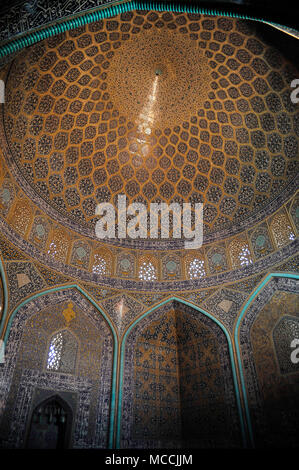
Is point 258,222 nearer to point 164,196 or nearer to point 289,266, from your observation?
point 289,266

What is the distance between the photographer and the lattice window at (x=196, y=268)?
1183cm

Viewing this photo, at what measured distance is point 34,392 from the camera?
8.68 metres

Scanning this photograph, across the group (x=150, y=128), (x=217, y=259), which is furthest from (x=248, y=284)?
(x=150, y=128)

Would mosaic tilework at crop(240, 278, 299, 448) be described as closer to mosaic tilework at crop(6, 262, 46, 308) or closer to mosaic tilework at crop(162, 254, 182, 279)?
mosaic tilework at crop(162, 254, 182, 279)

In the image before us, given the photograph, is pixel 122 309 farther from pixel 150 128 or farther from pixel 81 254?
pixel 150 128

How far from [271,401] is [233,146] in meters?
8.17

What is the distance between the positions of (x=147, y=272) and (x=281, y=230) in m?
4.76

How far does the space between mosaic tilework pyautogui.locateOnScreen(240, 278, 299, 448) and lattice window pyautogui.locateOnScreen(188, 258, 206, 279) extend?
2239 millimetres

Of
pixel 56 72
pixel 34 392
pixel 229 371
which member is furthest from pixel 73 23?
pixel 229 371

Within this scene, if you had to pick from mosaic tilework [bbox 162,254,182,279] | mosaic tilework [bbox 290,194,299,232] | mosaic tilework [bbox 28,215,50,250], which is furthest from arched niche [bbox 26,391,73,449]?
mosaic tilework [bbox 290,194,299,232]

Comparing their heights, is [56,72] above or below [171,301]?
above

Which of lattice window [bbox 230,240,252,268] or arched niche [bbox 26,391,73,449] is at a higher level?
lattice window [bbox 230,240,252,268]

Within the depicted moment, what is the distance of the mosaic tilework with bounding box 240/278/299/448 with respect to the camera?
328 inches

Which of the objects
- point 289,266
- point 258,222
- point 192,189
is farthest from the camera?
point 192,189
